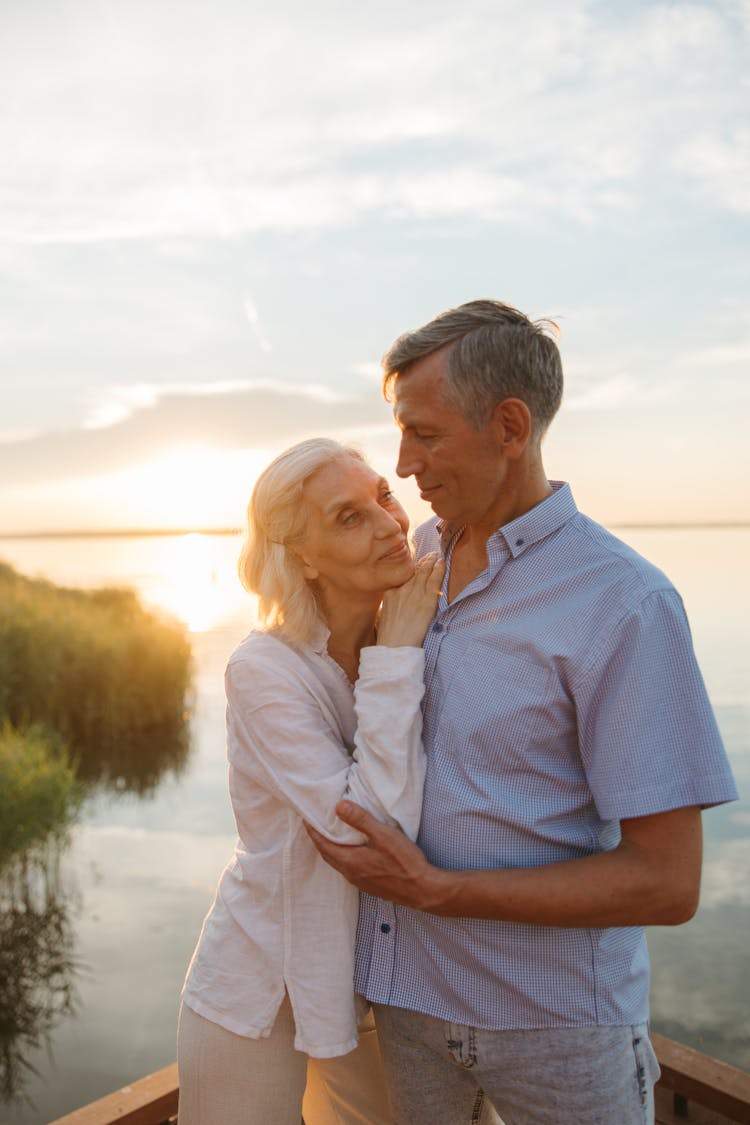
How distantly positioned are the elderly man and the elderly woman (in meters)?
0.08

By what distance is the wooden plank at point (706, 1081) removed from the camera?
2625mm

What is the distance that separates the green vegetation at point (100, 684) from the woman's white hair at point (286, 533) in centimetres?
997

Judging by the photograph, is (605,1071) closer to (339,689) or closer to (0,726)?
(339,689)

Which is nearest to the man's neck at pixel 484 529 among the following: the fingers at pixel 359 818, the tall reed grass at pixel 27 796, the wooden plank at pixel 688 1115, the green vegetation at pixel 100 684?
the fingers at pixel 359 818

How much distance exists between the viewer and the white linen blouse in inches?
70.4

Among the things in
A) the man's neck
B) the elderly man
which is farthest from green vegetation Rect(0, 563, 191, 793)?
the elderly man

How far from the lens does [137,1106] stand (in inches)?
103

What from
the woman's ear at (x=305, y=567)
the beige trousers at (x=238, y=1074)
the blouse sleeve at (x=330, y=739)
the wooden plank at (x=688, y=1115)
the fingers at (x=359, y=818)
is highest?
the woman's ear at (x=305, y=567)

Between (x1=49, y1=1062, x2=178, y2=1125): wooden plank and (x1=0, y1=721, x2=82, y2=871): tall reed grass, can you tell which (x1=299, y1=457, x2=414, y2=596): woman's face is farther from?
(x1=0, y1=721, x2=82, y2=871): tall reed grass

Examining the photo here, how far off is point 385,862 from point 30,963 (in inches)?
266

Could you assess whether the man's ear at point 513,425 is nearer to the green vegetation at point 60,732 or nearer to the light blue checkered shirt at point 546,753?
the light blue checkered shirt at point 546,753

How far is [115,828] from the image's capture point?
11977 mm

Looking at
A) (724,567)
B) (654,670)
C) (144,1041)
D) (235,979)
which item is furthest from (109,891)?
(724,567)

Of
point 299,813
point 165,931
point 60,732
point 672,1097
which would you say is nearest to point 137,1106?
point 299,813
